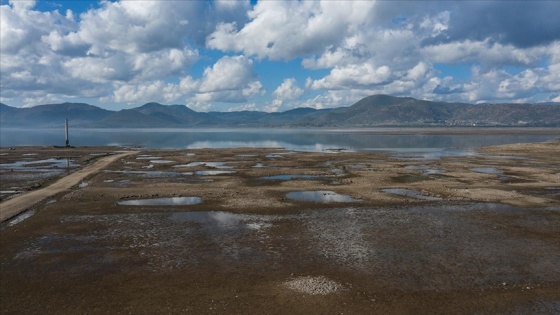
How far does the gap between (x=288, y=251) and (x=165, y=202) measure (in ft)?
60.5

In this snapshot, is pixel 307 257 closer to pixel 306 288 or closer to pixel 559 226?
pixel 306 288

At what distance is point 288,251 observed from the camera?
23.1 metres

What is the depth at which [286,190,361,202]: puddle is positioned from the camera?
37.9m

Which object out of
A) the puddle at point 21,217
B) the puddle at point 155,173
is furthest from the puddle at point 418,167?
the puddle at point 21,217

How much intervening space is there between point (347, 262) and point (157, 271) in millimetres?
9803

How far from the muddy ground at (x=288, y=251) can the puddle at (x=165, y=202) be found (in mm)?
892

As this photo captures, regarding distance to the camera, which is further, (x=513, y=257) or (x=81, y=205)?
(x=81, y=205)

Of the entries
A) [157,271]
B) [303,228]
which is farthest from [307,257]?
[157,271]

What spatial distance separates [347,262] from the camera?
69.5ft

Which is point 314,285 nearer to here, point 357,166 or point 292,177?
point 292,177

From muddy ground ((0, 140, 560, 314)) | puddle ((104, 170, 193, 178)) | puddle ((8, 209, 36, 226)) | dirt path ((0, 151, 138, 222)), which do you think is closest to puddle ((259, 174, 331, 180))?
muddy ground ((0, 140, 560, 314))

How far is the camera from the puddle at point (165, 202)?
36.7 metres

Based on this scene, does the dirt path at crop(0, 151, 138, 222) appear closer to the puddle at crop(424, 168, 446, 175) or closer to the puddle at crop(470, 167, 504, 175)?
→ the puddle at crop(424, 168, 446, 175)

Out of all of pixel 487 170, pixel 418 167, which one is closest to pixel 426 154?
pixel 418 167
